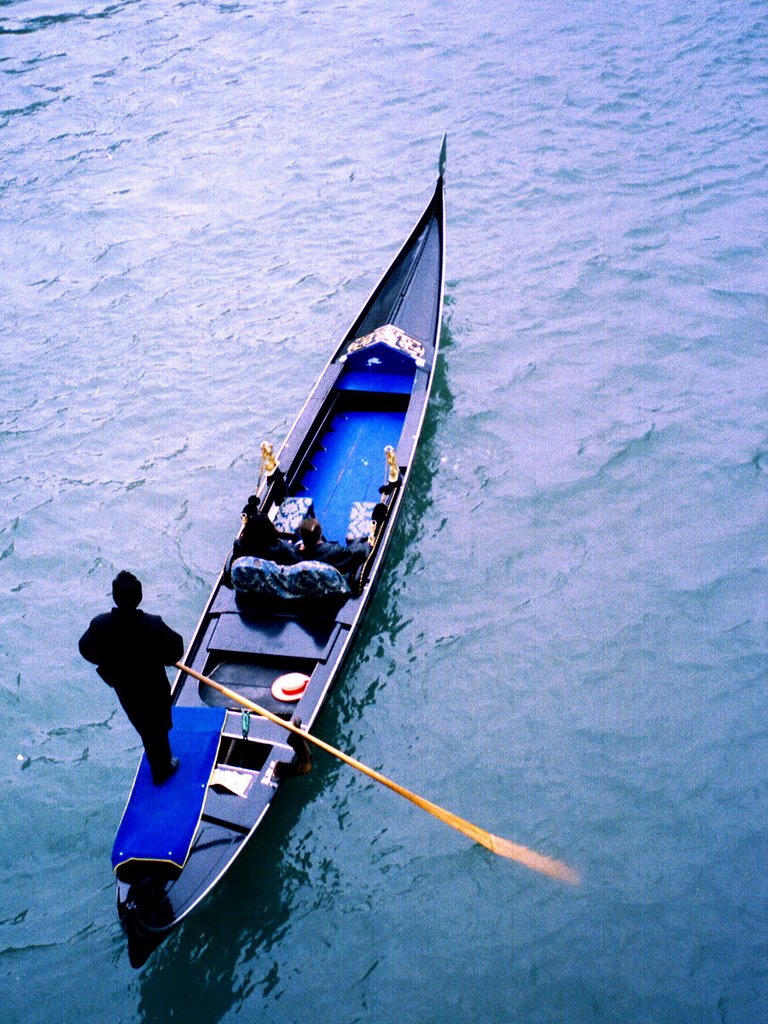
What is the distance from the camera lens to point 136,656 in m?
4.18

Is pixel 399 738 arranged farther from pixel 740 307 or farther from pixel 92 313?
pixel 92 313

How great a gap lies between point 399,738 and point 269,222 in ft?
26.3

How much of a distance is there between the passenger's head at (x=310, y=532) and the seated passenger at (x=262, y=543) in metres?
0.14

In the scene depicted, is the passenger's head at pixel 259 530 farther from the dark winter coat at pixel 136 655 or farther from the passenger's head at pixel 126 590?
the passenger's head at pixel 126 590

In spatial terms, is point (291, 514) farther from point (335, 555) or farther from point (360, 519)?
point (335, 555)

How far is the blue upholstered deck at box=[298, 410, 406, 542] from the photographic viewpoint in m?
6.93

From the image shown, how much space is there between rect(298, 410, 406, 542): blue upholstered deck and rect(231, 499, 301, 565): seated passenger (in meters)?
0.84

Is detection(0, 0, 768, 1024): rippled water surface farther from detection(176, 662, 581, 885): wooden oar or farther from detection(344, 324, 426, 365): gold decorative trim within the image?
detection(344, 324, 426, 365): gold decorative trim

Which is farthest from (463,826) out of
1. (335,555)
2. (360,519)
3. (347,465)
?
(347,465)

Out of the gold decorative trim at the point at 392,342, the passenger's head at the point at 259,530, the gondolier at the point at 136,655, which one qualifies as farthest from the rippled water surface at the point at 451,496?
the gondolier at the point at 136,655

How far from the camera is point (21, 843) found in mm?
5242

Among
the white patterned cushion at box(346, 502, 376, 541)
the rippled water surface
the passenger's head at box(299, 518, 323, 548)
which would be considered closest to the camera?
the rippled water surface

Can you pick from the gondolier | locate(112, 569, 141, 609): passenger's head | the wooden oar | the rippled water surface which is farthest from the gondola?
locate(112, 569, 141, 609): passenger's head

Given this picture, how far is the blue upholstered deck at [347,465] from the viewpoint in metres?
6.93
